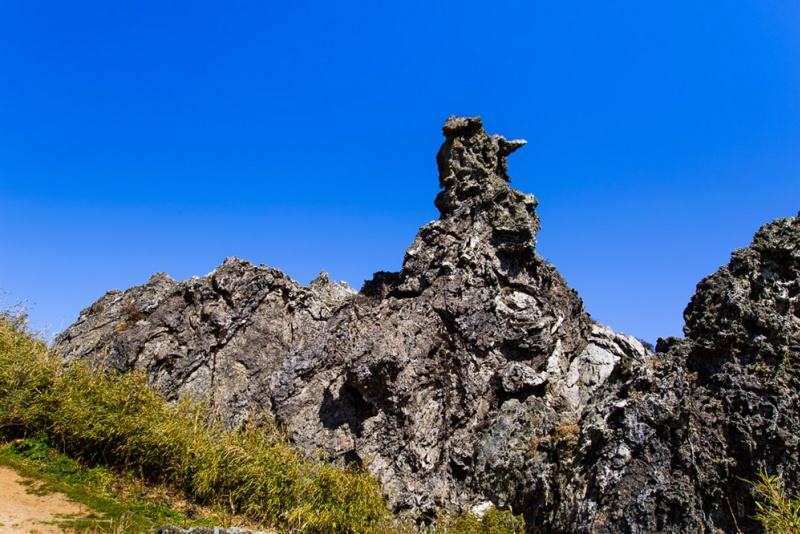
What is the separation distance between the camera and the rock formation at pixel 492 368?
48.7 ft

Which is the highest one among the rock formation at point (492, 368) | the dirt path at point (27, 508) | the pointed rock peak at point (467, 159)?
the pointed rock peak at point (467, 159)

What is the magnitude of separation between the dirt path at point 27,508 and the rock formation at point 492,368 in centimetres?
795

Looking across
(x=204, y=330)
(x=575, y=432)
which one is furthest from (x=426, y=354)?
(x=204, y=330)

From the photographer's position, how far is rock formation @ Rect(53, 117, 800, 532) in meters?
14.8

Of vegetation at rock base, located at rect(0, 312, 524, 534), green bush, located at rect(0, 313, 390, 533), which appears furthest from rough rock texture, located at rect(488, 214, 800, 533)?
green bush, located at rect(0, 313, 390, 533)

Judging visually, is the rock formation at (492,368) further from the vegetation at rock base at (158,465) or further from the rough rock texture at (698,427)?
the vegetation at rock base at (158,465)

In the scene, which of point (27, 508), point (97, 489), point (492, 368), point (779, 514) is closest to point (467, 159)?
point (492, 368)

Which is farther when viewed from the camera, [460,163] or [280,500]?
[460,163]

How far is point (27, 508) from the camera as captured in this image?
1459 centimetres

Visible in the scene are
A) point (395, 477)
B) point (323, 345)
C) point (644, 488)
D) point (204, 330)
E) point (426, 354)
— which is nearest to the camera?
point (644, 488)

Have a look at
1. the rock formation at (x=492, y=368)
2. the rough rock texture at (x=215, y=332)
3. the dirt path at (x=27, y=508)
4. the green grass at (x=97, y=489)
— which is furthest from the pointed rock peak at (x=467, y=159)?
the dirt path at (x=27, y=508)

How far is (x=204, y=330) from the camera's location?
25859mm

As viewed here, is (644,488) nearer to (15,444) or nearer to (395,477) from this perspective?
(395,477)

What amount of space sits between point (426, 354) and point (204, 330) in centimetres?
1112
